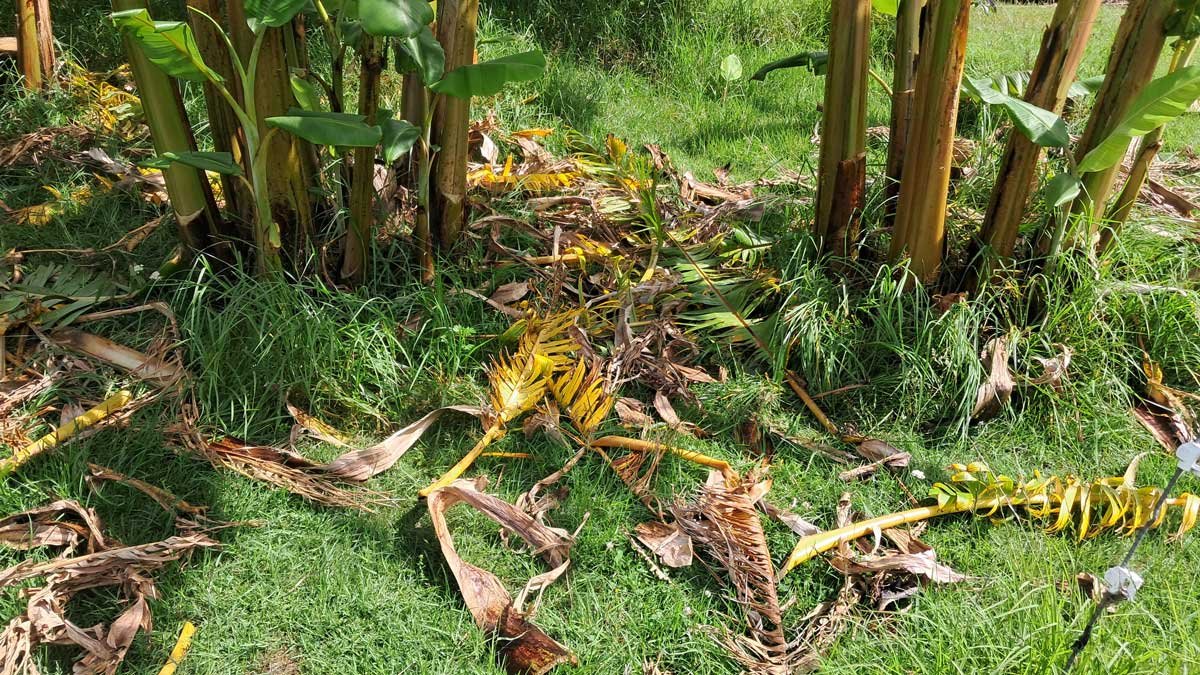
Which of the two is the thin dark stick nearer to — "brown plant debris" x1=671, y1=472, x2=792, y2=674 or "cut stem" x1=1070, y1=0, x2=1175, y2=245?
"brown plant debris" x1=671, y1=472, x2=792, y2=674

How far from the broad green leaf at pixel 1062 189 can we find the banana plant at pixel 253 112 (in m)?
1.87

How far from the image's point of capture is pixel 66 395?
2.70 metres

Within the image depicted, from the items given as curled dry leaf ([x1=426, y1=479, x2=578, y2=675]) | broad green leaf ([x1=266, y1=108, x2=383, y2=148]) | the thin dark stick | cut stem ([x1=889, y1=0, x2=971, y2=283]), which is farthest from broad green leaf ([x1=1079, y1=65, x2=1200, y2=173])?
broad green leaf ([x1=266, y1=108, x2=383, y2=148])

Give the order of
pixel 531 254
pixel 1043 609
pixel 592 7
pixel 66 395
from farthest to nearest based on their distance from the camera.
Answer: pixel 592 7 < pixel 531 254 < pixel 66 395 < pixel 1043 609

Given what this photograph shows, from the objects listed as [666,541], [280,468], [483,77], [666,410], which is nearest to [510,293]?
[666,410]

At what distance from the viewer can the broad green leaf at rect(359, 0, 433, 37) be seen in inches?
85.4

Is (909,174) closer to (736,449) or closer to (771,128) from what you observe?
(736,449)

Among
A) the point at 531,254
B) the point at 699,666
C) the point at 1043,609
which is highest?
the point at 531,254

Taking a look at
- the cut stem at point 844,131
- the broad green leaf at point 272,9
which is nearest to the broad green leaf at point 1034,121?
the cut stem at point 844,131

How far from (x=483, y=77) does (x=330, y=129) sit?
0.44 m

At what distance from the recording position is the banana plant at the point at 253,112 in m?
2.21

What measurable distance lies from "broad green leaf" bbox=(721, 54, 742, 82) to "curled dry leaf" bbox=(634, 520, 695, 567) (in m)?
3.02

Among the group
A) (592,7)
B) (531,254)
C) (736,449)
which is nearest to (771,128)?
(592,7)

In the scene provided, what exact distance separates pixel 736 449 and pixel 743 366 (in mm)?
326
